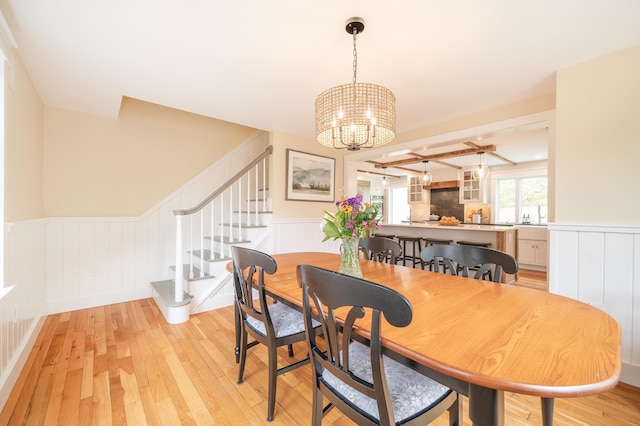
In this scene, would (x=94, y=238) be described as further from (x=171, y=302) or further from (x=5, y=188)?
(x=5, y=188)

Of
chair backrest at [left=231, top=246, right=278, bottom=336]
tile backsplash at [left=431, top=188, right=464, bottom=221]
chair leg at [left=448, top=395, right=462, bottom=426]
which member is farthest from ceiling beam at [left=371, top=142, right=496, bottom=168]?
chair leg at [left=448, top=395, right=462, bottom=426]

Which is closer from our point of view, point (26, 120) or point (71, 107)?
point (26, 120)

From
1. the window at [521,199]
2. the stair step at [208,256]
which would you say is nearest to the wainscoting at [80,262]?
the stair step at [208,256]

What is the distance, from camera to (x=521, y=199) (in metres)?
6.01

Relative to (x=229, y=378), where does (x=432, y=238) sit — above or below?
above

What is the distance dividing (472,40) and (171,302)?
3321mm

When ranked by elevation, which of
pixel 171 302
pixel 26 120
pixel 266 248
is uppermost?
pixel 26 120

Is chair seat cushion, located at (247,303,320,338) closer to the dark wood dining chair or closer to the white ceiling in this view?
the dark wood dining chair

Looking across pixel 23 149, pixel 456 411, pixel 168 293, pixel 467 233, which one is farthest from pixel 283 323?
pixel 467 233

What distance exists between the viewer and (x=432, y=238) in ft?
14.9

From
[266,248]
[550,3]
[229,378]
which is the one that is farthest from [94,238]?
[550,3]

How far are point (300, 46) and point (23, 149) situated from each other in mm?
2304

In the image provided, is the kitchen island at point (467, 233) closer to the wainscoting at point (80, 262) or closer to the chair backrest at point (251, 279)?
the wainscoting at point (80, 262)

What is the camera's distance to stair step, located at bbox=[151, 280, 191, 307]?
2.65 m
